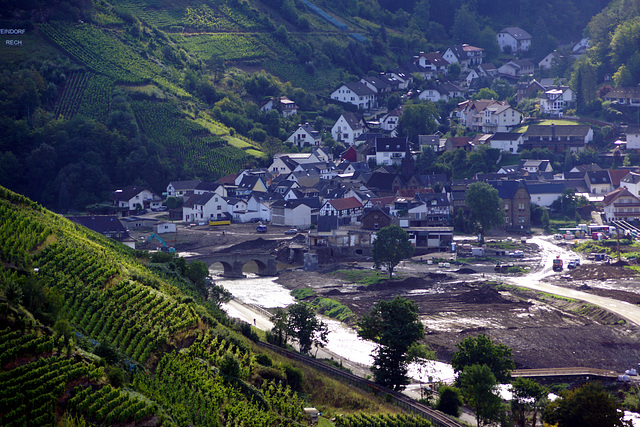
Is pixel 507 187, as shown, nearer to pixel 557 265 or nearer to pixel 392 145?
pixel 557 265

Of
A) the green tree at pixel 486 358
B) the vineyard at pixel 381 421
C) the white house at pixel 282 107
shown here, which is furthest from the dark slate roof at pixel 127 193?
the vineyard at pixel 381 421

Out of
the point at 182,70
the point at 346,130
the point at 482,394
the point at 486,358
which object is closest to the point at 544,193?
the point at 346,130

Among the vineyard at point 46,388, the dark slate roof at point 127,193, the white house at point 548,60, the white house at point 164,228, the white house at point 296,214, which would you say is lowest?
the vineyard at point 46,388

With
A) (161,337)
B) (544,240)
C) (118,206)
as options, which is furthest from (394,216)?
(161,337)

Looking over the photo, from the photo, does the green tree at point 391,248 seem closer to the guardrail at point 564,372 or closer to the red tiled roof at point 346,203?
the red tiled roof at point 346,203

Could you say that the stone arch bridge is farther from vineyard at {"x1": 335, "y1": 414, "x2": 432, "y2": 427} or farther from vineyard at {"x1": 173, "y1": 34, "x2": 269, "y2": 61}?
vineyard at {"x1": 173, "y1": 34, "x2": 269, "y2": 61}

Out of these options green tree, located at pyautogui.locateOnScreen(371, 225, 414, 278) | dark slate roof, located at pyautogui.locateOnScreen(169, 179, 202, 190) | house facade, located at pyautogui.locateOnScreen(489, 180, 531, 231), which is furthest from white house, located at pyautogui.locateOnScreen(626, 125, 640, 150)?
dark slate roof, located at pyautogui.locateOnScreen(169, 179, 202, 190)
